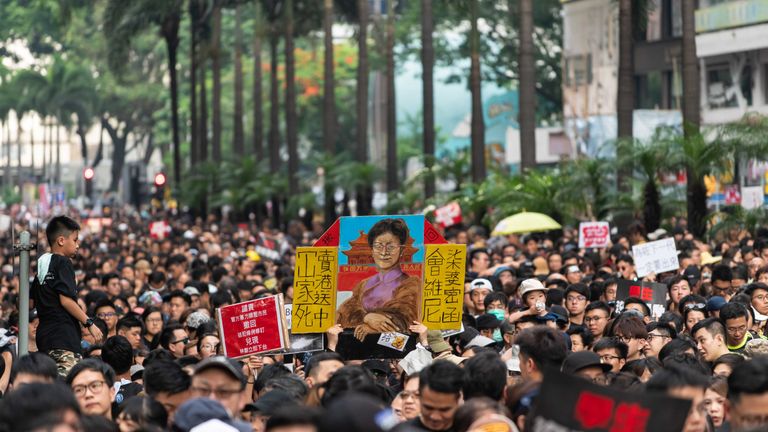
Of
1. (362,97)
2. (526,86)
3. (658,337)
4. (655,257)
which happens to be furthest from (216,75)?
(658,337)

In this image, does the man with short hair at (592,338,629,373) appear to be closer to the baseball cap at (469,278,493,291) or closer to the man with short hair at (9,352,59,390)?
the man with short hair at (9,352,59,390)

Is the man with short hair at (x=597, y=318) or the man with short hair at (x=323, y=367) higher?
the man with short hair at (x=323, y=367)

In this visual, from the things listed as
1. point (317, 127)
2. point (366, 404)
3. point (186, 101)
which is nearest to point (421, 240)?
point (366, 404)

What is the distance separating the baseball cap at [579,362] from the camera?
9672 mm

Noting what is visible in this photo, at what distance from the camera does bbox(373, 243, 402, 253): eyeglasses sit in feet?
42.1

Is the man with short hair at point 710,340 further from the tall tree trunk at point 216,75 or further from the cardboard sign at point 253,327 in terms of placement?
the tall tree trunk at point 216,75

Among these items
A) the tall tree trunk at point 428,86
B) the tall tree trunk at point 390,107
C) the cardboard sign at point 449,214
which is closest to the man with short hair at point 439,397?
the cardboard sign at point 449,214

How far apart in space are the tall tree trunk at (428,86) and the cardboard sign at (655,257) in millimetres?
24092

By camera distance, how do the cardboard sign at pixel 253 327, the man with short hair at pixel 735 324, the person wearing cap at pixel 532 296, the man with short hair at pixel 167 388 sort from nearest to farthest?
the man with short hair at pixel 167 388
the cardboard sign at pixel 253 327
the man with short hair at pixel 735 324
the person wearing cap at pixel 532 296

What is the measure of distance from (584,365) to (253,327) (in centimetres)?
365

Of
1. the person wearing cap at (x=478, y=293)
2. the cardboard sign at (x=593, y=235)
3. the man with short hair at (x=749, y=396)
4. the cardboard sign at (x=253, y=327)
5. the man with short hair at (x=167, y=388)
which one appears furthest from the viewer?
the cardboard sign at (x=593, y=235)

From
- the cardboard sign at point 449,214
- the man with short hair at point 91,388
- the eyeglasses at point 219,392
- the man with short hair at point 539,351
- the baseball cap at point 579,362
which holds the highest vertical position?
the man with short hair at point 539,351

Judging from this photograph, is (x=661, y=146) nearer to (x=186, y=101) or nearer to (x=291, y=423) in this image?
(x=291, y=423)

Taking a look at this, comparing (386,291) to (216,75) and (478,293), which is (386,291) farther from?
(216,75)
